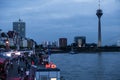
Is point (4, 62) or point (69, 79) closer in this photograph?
point (4, 62)

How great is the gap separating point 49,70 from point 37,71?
722 mm

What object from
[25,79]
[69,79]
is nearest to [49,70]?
[25,79]

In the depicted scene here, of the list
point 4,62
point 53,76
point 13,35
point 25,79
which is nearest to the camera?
point 53,76

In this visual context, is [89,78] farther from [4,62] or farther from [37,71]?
[37,71]

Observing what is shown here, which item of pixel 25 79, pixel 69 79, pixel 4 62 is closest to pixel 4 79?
pixel 25 79

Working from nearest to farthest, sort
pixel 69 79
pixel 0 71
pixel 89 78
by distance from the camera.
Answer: pixel 0 71, pixel 69 79, pixel 89 78

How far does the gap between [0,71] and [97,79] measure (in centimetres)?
2846

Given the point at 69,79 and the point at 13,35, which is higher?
the point at 13,35

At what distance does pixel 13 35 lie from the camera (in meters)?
92.0

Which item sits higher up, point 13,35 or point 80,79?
point 13,35

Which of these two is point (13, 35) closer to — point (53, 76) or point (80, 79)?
point (80, 79)

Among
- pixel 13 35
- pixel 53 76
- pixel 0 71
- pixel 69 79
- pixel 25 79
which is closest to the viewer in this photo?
pixel 53 76

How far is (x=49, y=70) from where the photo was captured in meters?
25.8

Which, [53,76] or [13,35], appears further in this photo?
[13,35]
